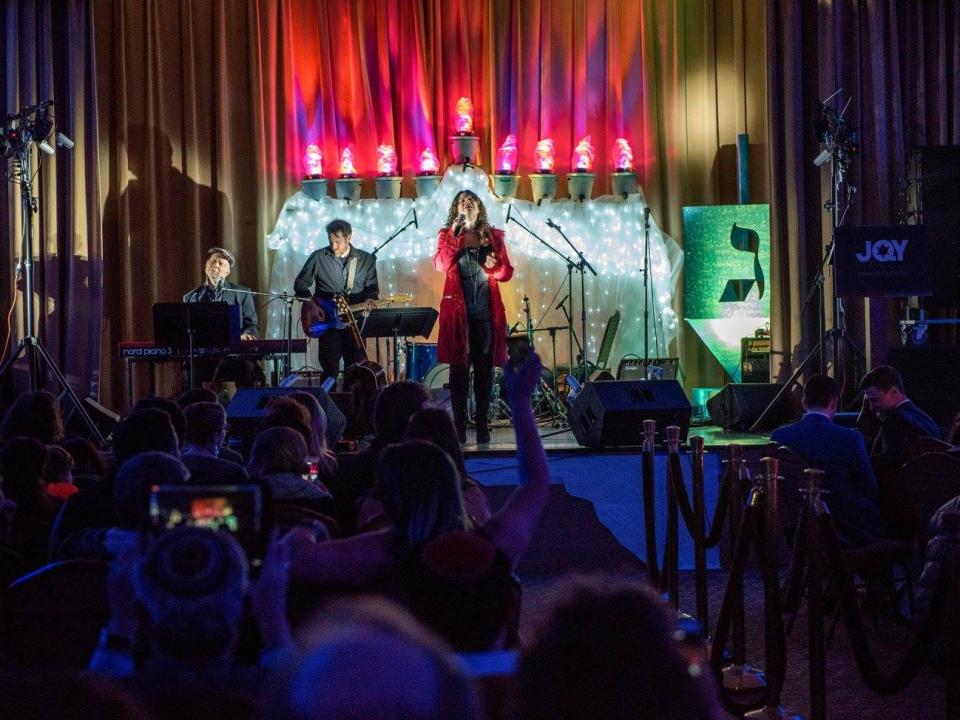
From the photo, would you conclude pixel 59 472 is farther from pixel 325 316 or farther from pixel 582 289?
pixel 582 289

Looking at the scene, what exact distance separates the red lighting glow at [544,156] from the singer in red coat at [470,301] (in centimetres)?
331

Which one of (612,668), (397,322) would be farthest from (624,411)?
(612,668)

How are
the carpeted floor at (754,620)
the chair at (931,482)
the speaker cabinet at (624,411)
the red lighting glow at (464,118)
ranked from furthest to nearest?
the red lighting glow at (464,118), the speaker cabinet at (624,411), the chair at (931,482), the carpeted floor at (754,620)

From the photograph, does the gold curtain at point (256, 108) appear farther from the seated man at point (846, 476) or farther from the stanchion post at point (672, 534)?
the seated man at point (846, 476)

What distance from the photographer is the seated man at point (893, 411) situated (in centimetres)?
611

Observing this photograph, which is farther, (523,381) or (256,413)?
(256,413)

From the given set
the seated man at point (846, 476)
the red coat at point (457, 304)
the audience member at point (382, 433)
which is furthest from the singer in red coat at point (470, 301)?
the audience member at point (382, 433)

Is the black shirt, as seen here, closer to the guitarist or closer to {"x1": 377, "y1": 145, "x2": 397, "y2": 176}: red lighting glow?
the guitarist

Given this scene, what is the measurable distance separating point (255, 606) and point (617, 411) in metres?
5.66

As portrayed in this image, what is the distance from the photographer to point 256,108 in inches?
438

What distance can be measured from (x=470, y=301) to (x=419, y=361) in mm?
2426

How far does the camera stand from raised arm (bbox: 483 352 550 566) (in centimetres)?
286

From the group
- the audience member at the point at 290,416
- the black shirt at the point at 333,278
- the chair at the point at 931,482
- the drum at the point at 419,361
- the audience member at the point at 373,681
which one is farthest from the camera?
the drum at the point at 419,361

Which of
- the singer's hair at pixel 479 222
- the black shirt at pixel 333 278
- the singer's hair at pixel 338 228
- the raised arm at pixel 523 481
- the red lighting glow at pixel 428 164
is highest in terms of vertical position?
the red lighting glow at pixel 428 164
